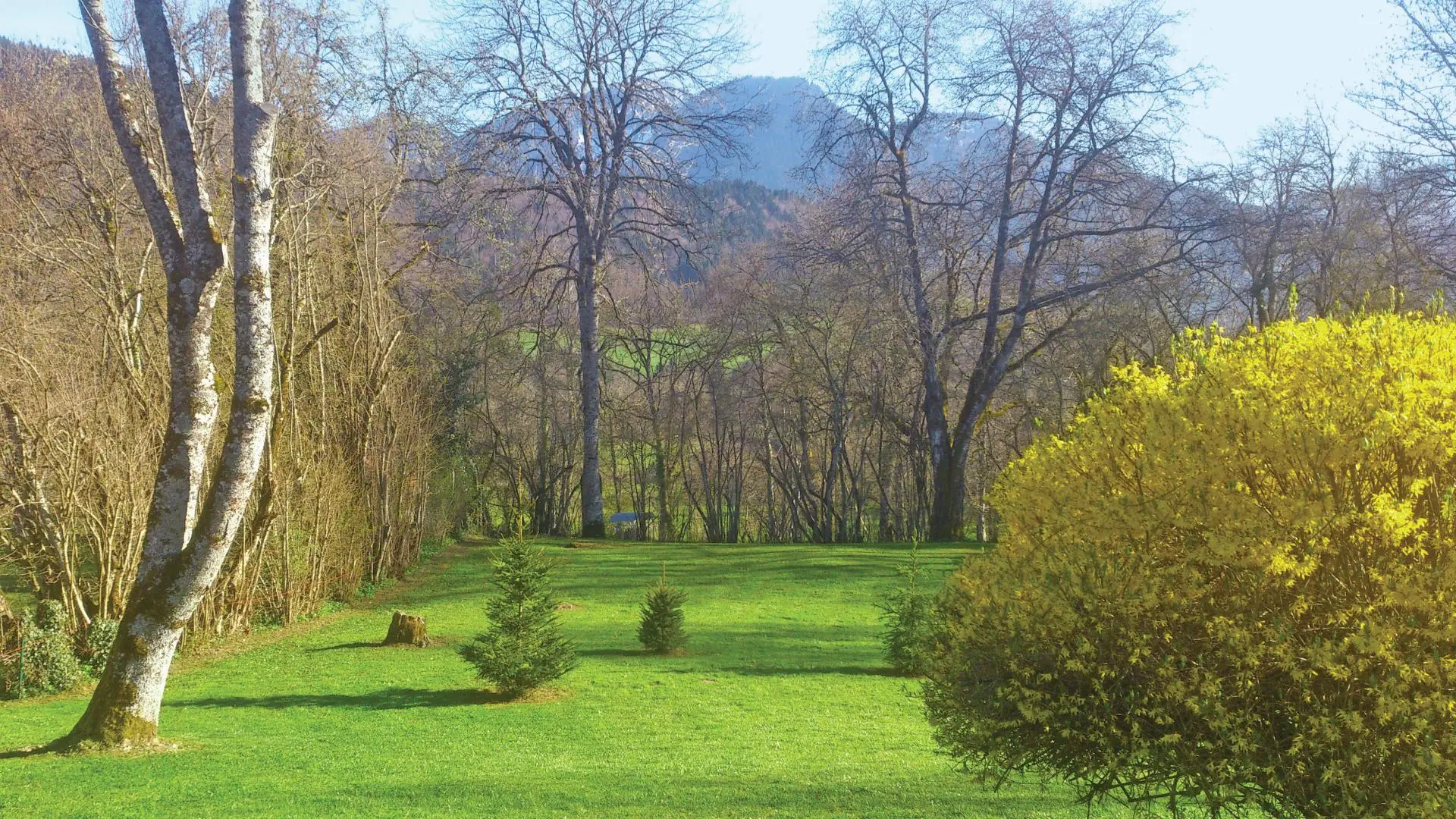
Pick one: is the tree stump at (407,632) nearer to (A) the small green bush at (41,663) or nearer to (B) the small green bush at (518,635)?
(B) the small green bush at (518,635)

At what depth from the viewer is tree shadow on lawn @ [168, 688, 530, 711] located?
9.28m

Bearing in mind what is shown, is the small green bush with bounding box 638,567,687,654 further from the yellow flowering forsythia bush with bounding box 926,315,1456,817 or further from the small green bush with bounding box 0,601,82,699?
the yellow flowering forsythia bush with bounding box 926,315,1456,817

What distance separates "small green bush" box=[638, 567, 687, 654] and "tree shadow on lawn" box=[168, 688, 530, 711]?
2502 millimetres

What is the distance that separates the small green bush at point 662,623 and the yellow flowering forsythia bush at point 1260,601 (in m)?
8.12

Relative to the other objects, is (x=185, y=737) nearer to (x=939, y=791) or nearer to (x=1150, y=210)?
(x=939, y=791)

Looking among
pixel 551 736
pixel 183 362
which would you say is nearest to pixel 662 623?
pixel 551 736

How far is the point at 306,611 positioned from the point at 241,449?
9235mm

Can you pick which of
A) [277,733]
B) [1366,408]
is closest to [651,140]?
[277,733]

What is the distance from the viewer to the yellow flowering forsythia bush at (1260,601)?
331 cm

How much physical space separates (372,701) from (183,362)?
4.31 meters

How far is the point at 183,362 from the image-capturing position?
665cm

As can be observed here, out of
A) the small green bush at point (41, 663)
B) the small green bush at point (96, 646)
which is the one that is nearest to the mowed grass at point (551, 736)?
the small green bush at point (41, 663)

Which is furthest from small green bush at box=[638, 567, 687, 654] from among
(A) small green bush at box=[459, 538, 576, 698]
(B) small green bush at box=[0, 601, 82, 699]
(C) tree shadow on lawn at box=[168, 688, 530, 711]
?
(B) small green bush at box=[0, 601, 82, 699]

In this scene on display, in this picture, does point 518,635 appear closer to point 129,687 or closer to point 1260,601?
point 129,687
